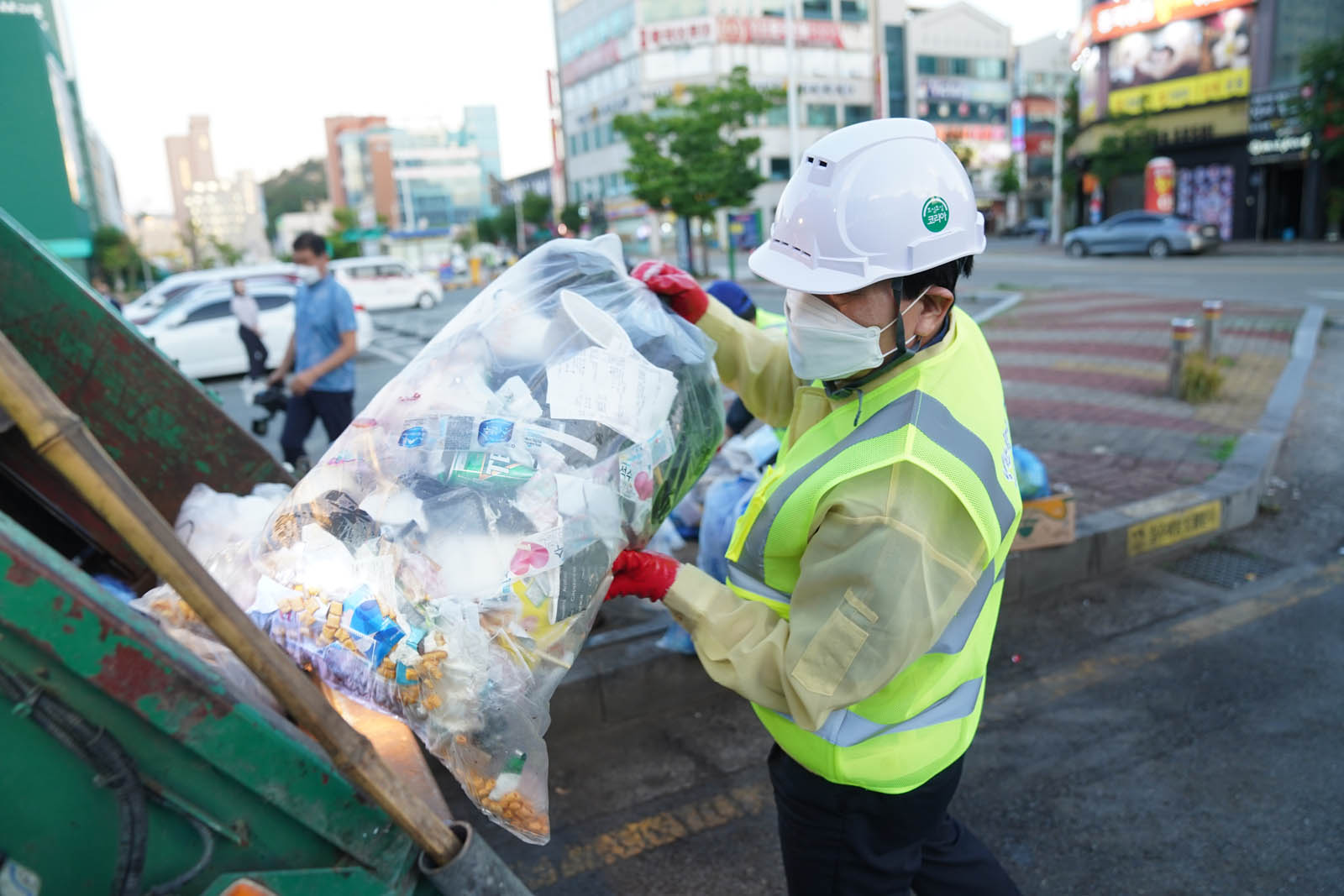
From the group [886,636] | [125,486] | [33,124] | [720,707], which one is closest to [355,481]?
[125,486]

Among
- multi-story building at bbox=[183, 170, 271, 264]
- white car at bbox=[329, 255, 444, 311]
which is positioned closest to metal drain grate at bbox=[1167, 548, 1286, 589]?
white car at bbox=[329, 255, 444, 311]

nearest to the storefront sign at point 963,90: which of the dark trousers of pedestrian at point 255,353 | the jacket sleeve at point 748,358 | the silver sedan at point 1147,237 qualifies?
the silver sedan at point 1147,237

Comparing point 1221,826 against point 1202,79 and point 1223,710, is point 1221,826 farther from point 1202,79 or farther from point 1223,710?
point 1202,79

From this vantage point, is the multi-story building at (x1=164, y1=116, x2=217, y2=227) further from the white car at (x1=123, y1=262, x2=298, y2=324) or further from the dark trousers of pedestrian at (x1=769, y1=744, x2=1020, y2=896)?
the dark trousers of pedestrian at (x1=769, y1=744, x2=1020, y2=896)

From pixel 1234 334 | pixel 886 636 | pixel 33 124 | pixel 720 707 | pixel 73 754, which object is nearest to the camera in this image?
pixel 73 754

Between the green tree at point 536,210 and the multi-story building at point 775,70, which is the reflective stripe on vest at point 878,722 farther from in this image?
the green tree at point 536,210

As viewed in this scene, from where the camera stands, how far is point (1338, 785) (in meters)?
2.80

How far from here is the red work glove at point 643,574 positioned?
5.59ft

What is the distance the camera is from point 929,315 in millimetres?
1678

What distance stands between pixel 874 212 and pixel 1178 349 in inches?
260

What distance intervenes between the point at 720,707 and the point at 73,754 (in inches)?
101

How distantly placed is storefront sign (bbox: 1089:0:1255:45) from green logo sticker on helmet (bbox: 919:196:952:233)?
33.0 meters

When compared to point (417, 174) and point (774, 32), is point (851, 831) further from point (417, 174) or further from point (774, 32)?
point (417, 174)

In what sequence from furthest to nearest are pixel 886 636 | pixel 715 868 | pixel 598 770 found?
pixel 598 770 → pixel 715 868 → pixel 886 636
